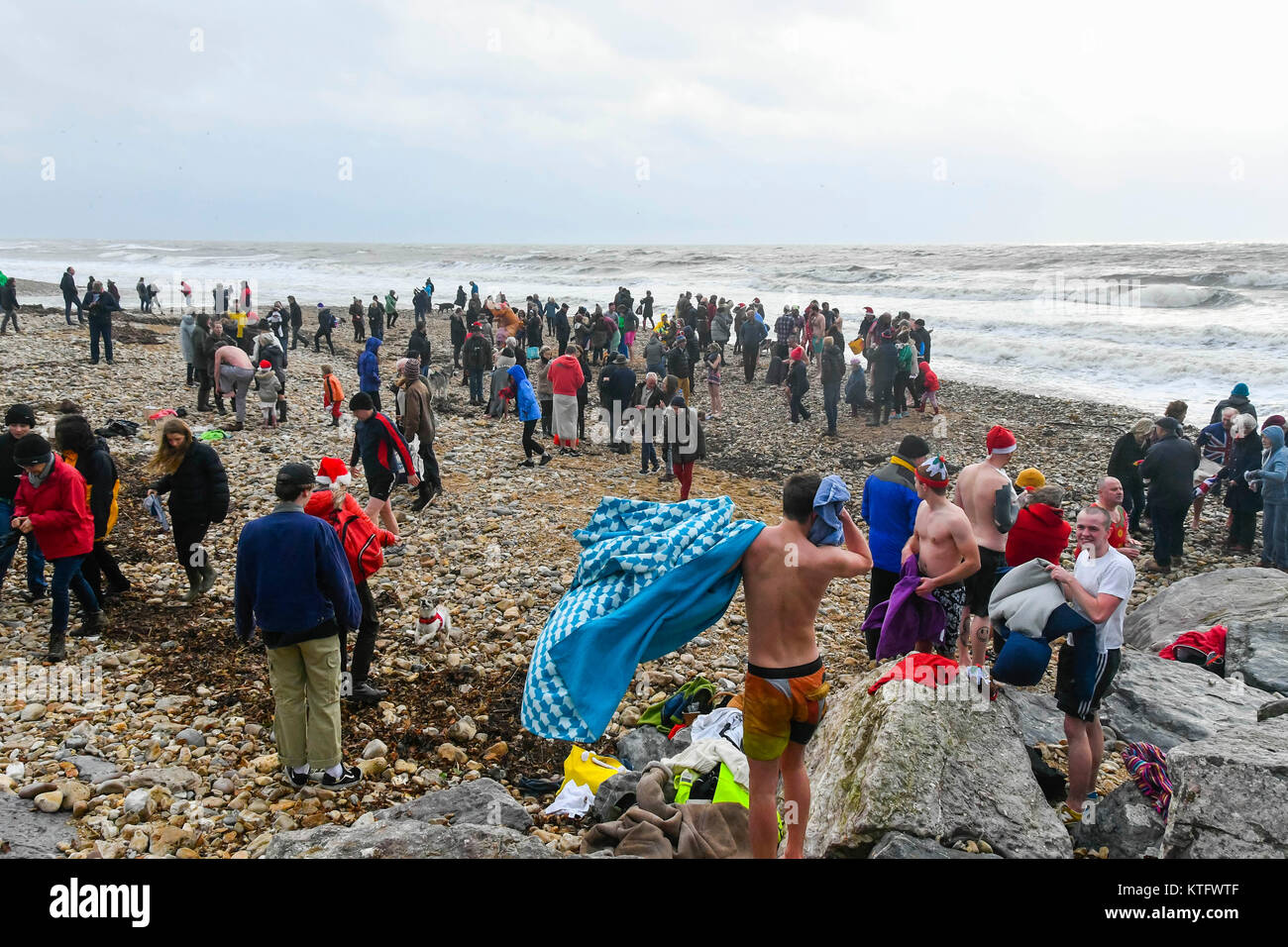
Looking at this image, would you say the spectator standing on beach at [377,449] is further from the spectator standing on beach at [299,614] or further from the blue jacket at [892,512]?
the blue jacket at [892,512]

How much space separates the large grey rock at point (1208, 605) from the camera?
7277 millimetres

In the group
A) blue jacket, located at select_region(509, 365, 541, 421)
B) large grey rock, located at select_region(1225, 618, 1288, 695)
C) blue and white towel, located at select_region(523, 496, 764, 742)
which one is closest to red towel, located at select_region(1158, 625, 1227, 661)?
large grey rock, located at select_region(1225, 618, 1288, 695)

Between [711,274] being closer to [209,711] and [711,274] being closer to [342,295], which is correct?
[342,295]

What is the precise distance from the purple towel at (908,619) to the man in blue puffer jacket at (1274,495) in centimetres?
712

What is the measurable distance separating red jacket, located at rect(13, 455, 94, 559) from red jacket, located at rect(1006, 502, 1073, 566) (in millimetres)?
6862

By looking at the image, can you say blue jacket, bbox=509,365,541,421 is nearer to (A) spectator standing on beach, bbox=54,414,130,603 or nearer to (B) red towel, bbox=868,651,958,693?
(A) spectator standing on beach, bbox=54,414,130,603

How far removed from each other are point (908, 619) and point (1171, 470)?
6.19 metres

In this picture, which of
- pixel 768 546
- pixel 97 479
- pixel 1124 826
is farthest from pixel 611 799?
pixel 97 479

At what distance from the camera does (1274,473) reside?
9531 millimetres

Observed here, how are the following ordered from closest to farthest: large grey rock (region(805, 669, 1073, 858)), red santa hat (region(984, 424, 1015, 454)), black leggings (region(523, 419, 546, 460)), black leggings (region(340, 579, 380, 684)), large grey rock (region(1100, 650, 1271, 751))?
large grey rock (region(805, 669, 1073, 858)), large grey rock (region(1100, 650, 1271, 751)), black leggings (region(340, 579, 380, 684)), red santa hat (region(984, 424, 1015, 454)), black leggings (region(523, 419, 546, 460))

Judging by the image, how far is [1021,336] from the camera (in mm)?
32438

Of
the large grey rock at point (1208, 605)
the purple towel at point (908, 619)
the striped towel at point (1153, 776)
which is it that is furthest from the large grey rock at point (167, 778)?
the large grey rock at point (1208, 605)

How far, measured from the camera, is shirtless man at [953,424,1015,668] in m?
5.66

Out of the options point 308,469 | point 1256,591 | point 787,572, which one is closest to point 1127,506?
point 1256,591
